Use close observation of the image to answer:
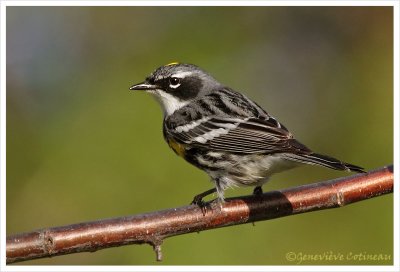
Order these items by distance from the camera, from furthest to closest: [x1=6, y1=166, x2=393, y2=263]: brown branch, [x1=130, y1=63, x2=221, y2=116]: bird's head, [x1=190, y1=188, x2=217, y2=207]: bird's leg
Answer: [x1=130, y1=63, x2=221, y2=116]: bird's head → [x1=190, y1=188, x2=217, y2=207]: bird's leg → [x1=6, y1=166, x2=393, y2=263]: brown branch

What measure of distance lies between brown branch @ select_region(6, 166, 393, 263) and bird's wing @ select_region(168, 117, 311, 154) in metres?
0.48

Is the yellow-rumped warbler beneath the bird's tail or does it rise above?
above

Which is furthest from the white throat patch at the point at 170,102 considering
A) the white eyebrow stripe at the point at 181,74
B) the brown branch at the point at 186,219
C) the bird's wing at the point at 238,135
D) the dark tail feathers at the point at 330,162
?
the dark tail feathers at the point at 330,162

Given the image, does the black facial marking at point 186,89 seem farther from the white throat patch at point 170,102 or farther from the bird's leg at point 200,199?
the bird's leg at point 200,199

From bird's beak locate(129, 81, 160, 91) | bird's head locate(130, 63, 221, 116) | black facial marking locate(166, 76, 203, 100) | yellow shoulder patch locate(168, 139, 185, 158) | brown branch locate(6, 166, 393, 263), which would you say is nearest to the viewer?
brown branch locate(6, 166, 393, 263)

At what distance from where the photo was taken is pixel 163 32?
7859 mm

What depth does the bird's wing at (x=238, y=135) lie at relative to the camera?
5816 millimetres

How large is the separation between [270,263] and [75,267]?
1.96m

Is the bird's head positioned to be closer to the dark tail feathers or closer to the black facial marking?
the black facial marking

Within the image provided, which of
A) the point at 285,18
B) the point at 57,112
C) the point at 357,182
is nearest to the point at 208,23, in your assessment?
the point at 285,18

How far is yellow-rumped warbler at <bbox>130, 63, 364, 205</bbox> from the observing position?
5.77 meters

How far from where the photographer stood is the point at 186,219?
516cm

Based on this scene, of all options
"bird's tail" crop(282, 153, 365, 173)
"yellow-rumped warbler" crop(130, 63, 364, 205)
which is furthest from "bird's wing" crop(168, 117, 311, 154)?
"bird's tail" crop(282, 153, 365, 173)

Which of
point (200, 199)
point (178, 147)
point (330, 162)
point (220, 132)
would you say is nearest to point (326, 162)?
point (330, 162)
